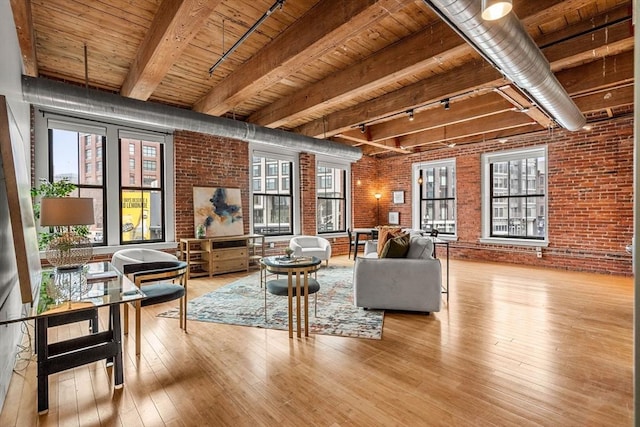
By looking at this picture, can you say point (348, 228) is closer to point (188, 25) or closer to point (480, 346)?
point (480, 346)

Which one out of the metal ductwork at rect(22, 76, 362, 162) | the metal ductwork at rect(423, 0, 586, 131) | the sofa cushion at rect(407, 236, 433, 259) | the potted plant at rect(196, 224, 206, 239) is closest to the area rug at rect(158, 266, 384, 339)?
the sofa cushion at rect(407, 236, 433, 259)

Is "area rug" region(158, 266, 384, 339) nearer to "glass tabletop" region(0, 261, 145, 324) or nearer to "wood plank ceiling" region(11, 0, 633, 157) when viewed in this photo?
"glass tabletop" region(0, 261, 145, 324)

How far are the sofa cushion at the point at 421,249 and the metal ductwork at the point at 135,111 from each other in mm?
2969

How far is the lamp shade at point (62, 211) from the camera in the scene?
2.64 meters

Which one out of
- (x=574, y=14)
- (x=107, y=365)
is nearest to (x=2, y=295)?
(x=107, y=365)

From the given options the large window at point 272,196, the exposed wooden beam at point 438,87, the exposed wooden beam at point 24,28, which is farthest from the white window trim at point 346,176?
the exposed wooden beam at point 24,28

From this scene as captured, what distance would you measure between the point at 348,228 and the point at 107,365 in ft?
22.8

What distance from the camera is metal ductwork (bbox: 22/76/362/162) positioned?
349 centimetres

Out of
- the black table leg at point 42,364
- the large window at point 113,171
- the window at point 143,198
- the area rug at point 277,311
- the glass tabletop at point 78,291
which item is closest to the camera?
the glass tabletop at point 78,291

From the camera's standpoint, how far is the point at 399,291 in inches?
152

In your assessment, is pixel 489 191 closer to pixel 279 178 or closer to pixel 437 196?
pixel 437 196

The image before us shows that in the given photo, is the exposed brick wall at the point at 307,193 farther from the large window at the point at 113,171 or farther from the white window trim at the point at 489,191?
the white window trim at the point at 489,191

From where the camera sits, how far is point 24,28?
2.92 m

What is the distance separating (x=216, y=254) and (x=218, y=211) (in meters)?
0.89
